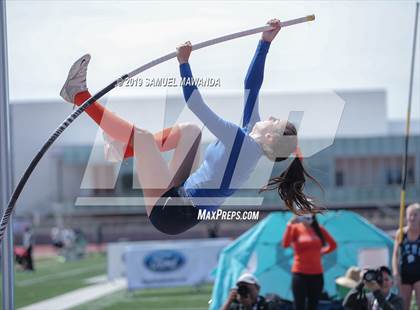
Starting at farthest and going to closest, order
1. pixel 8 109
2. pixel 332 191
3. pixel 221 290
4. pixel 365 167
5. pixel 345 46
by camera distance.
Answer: pixel 365 167
pixel 332 191
pixel 221 290
pixel 345 46
pixel 8 109

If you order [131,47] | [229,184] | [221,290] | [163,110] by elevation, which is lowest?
[221,290]

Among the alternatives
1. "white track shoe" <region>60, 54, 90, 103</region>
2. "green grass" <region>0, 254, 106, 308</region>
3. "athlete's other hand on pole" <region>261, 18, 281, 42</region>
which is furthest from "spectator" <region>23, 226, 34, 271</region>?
"athlete's other hand on pole" <region>261, 18, 281, 42</region>

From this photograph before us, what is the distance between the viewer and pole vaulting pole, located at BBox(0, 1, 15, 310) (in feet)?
17.5

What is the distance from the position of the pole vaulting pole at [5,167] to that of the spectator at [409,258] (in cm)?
336

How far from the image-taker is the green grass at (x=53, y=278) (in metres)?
13.1

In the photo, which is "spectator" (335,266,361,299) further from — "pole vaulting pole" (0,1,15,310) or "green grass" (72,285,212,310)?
"pole vaulting pole" (0,1,15,310)

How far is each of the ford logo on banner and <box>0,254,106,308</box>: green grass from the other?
136 centimetres

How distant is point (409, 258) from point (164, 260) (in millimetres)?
6841

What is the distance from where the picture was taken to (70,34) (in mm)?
5770

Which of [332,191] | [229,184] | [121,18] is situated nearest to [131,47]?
[121,18]

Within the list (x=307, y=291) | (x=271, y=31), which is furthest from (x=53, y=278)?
(x=271, y=31)

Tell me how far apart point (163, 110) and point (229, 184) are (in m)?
0.85

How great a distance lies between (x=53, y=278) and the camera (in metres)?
16.8

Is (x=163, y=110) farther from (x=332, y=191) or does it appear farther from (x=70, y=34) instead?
(x=332, y=191)
